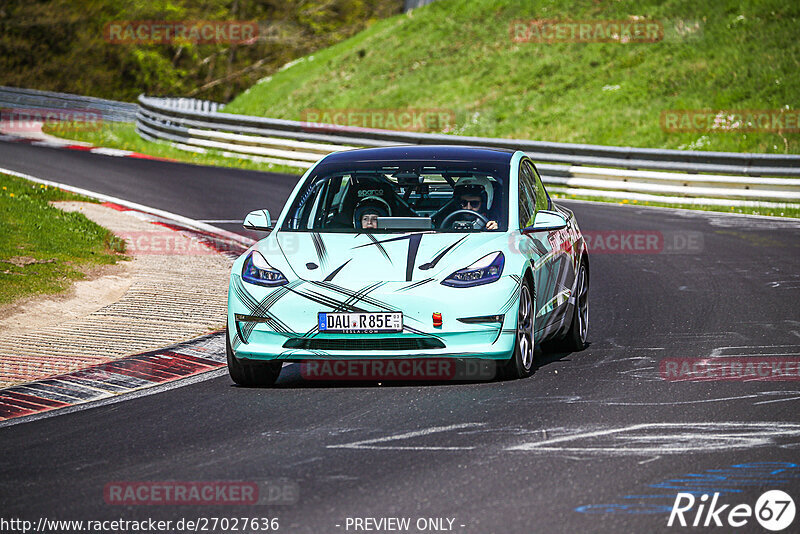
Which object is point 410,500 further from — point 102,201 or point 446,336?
point 102,201

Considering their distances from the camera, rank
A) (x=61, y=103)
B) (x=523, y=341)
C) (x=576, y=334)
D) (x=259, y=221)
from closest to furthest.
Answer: (x=523, y=341) < (x=259, y=221) < (x=576, y=334) < (x=61, y=103)

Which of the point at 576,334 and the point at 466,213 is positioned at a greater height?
the point at 466,213

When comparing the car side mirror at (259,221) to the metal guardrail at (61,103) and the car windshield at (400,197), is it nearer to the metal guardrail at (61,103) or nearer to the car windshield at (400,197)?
the car windshield at (400,197)

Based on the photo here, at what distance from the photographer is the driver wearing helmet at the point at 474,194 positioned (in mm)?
9055

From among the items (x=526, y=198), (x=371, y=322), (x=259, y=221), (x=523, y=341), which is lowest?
(x=523, y=341)

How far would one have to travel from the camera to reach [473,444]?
6523mm

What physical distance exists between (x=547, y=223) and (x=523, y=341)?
36.7 inches

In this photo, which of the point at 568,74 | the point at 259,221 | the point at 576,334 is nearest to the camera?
the point at 259,221

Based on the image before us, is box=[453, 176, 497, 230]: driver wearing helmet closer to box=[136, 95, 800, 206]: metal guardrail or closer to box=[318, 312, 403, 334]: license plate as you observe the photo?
box=[318, 312, 403, 334]: license plate

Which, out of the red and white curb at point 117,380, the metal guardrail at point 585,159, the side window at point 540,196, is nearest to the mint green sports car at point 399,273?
the side window at point 540,196

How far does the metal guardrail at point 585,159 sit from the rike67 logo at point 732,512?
16.9m

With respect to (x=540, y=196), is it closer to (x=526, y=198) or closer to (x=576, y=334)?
(x=526, y=198)

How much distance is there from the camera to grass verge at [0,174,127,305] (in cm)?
1212

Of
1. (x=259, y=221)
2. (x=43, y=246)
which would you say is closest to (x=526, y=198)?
(x=259, y=221)
